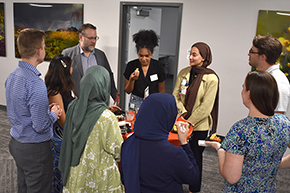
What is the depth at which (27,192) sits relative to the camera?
2.09 metres

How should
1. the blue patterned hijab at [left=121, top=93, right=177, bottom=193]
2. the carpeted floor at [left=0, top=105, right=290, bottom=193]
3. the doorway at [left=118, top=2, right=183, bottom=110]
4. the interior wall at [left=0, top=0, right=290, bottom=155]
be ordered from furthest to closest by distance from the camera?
the doorway at [left=118, top=2, right=183, bottom=110] → the interior wall at [left=0, top=0, right=290, bottom=155] → the carpeted floor at [left=0, top=105, right=290, bottom=193] → the blue patterned hijab at [left=121, top=93, right=177, bottom=193]

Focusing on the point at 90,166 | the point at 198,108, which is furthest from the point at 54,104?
the point at 198,108

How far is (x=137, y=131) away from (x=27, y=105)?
37.5 inches

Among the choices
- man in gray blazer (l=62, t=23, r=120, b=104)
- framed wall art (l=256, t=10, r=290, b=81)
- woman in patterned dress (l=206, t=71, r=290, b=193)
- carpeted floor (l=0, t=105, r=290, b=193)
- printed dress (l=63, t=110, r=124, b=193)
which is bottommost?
carpeted floor (l=0, t=105, r=290, b=193)

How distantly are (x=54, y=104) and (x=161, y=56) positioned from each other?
26.1 ft

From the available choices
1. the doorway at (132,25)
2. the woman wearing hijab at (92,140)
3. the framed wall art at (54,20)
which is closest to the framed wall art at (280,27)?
the doorway at (132,25)

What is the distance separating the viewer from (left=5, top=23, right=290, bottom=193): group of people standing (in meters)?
1.43

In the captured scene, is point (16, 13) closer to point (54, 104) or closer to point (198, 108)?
point (54, 104)

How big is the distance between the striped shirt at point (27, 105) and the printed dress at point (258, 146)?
1.33m

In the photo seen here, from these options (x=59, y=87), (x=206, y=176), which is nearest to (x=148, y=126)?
(x=59, y=87)

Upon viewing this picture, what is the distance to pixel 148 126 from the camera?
1.40 metres

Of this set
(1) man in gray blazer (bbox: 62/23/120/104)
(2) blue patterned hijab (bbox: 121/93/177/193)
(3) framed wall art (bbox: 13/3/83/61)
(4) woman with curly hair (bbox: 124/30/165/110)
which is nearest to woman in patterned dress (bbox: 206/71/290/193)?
(2) blue patterned hijab (bbox: 121/93/177/193)

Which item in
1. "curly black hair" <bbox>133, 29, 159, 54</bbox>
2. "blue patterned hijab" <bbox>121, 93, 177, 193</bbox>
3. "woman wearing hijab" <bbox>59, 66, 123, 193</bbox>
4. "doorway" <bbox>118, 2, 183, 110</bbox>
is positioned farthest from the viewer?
"doorway" <bbox>118, 2, 183, 110</bbox>

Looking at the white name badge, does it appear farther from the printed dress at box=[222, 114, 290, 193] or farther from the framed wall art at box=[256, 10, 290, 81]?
the printed dress at box=[222, 114, 290, 193]
